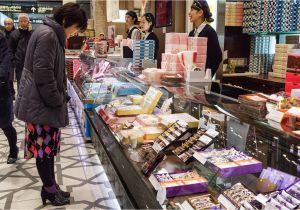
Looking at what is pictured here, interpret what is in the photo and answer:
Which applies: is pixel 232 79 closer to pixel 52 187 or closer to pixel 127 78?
pixel 127 78

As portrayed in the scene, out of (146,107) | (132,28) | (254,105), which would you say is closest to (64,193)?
(146,107)

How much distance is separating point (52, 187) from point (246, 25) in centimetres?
395

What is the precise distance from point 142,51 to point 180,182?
2539 millimetres

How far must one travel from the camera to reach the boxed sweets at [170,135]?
2320 millimetres

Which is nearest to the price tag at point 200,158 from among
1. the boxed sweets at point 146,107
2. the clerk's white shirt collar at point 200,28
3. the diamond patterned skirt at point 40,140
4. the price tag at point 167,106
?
the price tag at point 167,106

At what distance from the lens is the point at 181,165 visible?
218 centimetres

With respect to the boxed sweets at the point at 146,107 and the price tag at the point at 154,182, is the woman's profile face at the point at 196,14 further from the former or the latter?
the price tag at the point at 154,182

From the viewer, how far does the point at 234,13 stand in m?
5.46

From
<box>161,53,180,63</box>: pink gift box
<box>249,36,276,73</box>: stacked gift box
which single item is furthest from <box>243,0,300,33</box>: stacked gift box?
<box>161,53,180,63</box>: pink gift box

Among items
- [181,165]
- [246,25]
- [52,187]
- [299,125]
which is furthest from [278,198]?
[246,25]

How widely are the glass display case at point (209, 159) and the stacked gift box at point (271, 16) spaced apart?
2.73 m

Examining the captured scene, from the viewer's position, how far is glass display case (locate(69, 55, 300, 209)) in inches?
65.6

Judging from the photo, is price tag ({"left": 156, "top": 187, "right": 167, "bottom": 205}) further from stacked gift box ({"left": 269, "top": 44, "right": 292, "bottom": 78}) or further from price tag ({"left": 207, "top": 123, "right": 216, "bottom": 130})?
stacked gift box ({"left": 269, "top": 44, "right": 292, "bottom": 78})

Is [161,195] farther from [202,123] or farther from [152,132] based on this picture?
[152,132]
